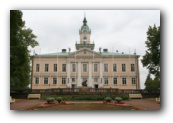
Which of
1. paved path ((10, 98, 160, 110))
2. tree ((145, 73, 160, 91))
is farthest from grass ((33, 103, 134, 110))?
tree ((145, 73, 160, 91))

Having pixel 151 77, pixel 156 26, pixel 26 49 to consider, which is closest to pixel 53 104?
pixel 26 49

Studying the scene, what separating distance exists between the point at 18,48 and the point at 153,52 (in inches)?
131

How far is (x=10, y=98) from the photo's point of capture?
22.0 ft

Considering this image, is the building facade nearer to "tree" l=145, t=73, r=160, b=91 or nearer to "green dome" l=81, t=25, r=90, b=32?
"green dome" l=81, t=25, r=90, b=32

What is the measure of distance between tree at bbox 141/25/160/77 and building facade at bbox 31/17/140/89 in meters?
0.32

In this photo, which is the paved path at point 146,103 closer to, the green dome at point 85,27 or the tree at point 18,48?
the green dome at point 85,27

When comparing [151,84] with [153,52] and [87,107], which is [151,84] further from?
[87,107]

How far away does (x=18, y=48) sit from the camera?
7566 mm
